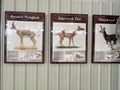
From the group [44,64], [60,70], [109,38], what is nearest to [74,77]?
[60,70]

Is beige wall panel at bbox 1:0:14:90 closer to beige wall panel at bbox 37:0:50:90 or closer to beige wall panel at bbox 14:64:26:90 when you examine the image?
beige wall panel at bbox 14:64:26:90

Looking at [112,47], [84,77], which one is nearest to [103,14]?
[112,47]

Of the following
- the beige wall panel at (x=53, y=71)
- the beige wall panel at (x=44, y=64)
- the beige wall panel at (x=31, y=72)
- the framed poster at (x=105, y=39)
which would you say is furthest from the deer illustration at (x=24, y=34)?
the framed poster at (x=105, y=39)

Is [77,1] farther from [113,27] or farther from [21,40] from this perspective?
[21,40]

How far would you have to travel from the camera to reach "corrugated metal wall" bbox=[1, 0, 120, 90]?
2.68 meters

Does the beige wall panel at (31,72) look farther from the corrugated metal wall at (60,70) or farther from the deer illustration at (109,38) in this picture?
the deer illustration at (109,38)

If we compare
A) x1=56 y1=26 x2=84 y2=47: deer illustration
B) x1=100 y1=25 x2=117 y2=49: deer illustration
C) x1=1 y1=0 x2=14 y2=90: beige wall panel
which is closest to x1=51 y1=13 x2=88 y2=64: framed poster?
x1=56 y1=26 x2=84 y2=47: deer illustration

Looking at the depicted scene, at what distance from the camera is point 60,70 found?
9.14 feet

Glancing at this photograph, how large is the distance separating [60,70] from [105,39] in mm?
690

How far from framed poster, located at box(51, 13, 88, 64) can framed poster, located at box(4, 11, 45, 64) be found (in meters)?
0.15

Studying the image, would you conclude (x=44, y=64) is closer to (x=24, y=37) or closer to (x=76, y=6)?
(x=24, y=37)

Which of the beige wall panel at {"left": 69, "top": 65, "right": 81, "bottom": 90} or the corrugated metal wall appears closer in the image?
the corrugated metal wall

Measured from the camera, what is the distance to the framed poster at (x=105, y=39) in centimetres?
283

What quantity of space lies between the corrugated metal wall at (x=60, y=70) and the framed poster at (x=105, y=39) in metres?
0.06
